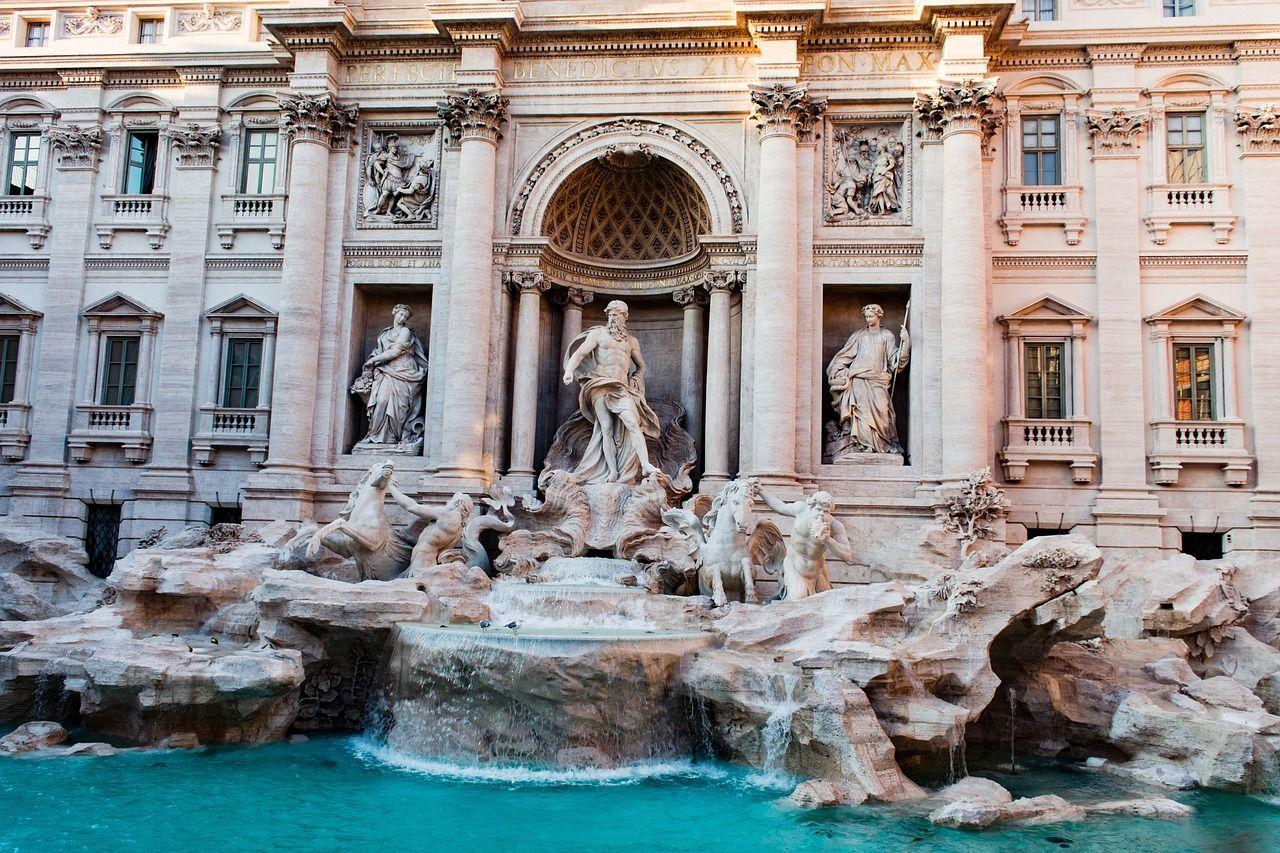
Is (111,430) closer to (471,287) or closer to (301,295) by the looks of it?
(301,295)

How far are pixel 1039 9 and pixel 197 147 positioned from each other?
699 inches

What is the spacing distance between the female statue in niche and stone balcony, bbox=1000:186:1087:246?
12.0m

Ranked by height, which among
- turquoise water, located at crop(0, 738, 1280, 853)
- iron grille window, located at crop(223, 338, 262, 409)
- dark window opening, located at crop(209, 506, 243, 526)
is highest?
iron grille window, located at crop(223, 338, 262, 409)

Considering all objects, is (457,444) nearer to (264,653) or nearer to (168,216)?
(264,653)

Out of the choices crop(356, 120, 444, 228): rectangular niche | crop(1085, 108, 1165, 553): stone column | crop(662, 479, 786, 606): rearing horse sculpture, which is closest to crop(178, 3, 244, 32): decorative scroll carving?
crop(356, 120, 444, 228): rectangular niche

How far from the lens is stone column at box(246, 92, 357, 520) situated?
65.4ft

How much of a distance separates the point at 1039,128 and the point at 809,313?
20.2 ft

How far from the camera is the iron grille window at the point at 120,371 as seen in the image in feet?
72.1

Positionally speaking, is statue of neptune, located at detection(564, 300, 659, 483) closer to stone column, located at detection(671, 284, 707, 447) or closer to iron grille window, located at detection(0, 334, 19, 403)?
stone column, located at detection(671, 284, 707, 447)

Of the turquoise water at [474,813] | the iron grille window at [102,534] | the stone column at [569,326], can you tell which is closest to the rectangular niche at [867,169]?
the stone column at [569,326]

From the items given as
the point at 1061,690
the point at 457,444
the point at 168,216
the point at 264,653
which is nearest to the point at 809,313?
the point at 457,444

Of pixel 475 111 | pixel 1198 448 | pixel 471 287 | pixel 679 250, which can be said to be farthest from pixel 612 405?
pixel 1198 448

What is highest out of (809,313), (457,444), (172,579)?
(809,313)

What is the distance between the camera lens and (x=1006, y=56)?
20406 mm
